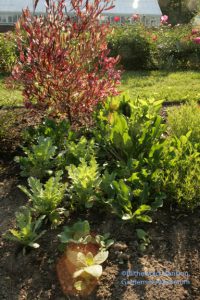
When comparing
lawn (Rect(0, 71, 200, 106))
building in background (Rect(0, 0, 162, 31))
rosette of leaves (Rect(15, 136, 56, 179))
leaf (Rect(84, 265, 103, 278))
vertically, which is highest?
building in background (Rect(0, 0, 162, 31))

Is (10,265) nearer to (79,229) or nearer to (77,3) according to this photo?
(79,229)

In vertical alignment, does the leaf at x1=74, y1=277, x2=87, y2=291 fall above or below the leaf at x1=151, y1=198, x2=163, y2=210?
Result: below

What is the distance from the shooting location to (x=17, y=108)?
5844 millimetres

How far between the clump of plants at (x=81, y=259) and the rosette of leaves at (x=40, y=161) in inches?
36.5

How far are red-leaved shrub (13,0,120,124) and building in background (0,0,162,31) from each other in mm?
16924

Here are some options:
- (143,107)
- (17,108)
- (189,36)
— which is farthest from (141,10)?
(143,107)

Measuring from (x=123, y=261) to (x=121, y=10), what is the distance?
2125 cm

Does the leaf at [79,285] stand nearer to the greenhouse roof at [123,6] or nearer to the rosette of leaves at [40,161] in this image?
the rosette of leaves at [40,161]

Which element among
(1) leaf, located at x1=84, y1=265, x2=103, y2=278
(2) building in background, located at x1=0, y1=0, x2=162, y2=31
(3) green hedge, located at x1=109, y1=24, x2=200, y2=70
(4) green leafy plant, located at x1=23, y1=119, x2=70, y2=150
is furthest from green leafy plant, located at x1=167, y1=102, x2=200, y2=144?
(2) building in background, located at x1=0, y1=0, x2=162, y2=31

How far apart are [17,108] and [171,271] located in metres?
4.03

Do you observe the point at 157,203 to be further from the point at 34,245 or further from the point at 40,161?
the point at 40,161

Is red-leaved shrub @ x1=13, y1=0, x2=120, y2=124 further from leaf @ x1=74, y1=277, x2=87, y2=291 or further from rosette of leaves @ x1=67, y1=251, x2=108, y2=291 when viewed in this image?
leaf @ x1=74, y1=277, x2=87, y2=291

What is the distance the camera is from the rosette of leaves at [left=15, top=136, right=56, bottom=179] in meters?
3.55

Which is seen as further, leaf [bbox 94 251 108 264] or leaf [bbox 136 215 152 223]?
leaf [bbox 136 215 152 223]
